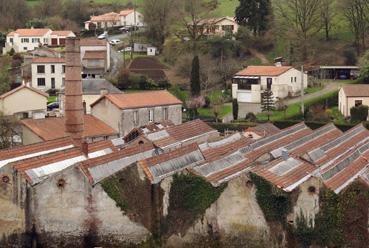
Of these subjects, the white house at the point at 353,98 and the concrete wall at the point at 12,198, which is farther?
the white house at the point at 353,98

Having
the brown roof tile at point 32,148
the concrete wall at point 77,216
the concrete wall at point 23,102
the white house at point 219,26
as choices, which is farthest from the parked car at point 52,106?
the concrete wall at point 77,216

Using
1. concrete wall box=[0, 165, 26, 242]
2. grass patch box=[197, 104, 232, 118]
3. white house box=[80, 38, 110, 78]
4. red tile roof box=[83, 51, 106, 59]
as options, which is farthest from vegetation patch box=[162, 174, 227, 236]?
red tile roof box=[83, 51, 106, 59]

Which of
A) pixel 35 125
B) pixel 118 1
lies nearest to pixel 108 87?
pixel 35 125

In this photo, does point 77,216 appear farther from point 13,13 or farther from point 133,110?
point 13,13

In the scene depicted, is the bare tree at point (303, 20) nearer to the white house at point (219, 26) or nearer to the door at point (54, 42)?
the white house at point (219, 26)

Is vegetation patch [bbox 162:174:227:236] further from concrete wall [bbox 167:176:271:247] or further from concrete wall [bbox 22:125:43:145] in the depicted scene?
concrete wall [bbox 22:125:43:145]

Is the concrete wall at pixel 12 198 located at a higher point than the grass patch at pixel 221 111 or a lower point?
lower
